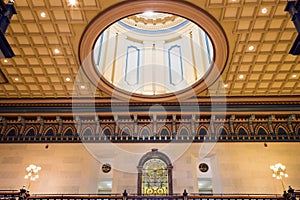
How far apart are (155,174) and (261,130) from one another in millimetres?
5014

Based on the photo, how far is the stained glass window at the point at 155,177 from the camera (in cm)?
1079

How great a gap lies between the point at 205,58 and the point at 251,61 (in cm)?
232

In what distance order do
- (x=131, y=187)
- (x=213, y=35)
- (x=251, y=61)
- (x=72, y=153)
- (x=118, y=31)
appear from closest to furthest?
(x=213, y=35), (x=251, y=61), (x=131, y=187), (x=72, y=153), (x=118, y=31)

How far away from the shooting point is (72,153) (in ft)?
38.0

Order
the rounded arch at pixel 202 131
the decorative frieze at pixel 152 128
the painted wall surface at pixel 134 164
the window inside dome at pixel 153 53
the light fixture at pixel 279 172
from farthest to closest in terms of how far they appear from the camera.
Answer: the window inside dome at pixel 153 53
the rounded arch at pixel 202 131
the decorative frieze at pixel 152 128
the painted wall surface at pixel 134 164
the light fixture at pixel 279 172

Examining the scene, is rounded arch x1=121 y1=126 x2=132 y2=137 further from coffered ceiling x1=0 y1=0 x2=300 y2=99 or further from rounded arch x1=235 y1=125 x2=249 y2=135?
rounded arch x1=235 y1=125 x2=249 y2=135

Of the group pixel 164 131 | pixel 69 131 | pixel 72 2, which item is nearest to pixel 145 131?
pixel 164 131

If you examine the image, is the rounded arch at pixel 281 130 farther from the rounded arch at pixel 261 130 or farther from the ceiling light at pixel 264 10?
the ceiling light at pixel 264 10

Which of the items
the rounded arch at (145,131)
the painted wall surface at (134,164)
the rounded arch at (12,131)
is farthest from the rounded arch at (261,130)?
the rounded arch at (12,131)

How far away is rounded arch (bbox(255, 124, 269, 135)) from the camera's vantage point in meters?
11.9

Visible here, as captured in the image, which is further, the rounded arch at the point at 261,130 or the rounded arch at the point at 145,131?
the rounded arch at the point at 145,131

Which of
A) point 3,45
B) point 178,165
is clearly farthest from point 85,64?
point 178,165

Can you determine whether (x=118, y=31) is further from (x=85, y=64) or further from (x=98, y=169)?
(x=98, y=169)

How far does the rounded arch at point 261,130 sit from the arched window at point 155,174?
4.12 meters
